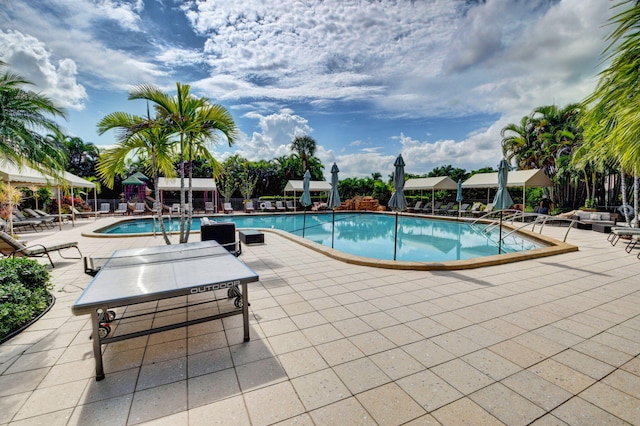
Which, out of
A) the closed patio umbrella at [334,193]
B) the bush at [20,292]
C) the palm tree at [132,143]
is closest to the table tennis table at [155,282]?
the bush at [20,292]

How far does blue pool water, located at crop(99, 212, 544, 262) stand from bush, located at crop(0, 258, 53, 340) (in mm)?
4870

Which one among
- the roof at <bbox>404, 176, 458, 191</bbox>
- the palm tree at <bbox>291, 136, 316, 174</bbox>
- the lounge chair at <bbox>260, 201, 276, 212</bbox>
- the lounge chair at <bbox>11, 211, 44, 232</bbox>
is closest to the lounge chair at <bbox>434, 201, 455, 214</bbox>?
the roof at <bbox>404, 176, 458, 191</bbox>

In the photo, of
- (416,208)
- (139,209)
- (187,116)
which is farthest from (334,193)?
(139,209)

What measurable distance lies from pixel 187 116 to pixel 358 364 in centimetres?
590

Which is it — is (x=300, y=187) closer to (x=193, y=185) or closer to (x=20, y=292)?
(x=193, y=185)

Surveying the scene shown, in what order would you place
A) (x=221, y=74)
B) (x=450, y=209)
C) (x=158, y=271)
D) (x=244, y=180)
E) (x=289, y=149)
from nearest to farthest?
(x=158, y=271), (x=221, y=74), (x=450, y=209), (x=244, y=180), (x=289, y=149)

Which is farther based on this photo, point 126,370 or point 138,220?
point 138,220

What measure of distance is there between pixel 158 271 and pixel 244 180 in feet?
70.0

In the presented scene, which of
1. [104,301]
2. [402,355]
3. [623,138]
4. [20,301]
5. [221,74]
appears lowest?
[402,355]

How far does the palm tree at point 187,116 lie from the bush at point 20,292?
2.64 meters

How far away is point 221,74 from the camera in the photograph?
9.66 meters

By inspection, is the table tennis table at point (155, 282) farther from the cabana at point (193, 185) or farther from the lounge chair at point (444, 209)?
the lounge chair at point (444, 209)

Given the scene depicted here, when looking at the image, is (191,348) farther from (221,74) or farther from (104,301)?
(221,74)

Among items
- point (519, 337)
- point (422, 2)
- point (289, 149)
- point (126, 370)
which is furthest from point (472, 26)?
point (289, 149)
